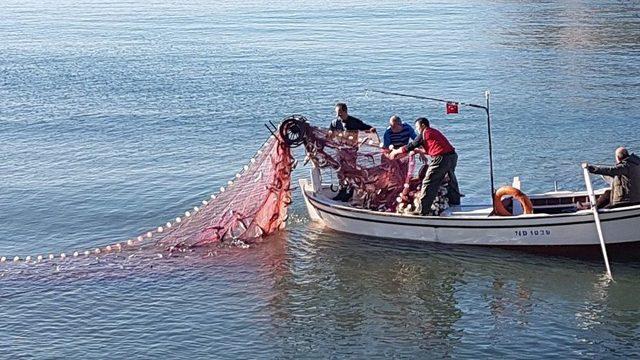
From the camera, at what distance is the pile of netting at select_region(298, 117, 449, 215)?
61.4ft

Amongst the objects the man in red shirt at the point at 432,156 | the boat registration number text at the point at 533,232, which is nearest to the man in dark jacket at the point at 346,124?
the man in red shirt at the point at 432,156

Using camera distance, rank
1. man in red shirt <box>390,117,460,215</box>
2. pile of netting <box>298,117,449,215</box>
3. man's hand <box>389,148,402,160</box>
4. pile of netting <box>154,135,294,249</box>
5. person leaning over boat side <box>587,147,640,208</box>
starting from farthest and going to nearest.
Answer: pile of netting <box>154,135,294,249</box>, pile of netting <box>298,117,449,215</box>, man's hand <box>389,148,402,160</box>, man in red shirt <box>390,117,460,215</box>, person leaning over boat side <box>587,147,640,208</box>

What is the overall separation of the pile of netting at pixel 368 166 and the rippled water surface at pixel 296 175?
88 centimetres

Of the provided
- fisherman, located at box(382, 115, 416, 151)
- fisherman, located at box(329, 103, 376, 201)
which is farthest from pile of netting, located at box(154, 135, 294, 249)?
fisherman, located at box(382, 115, 416, 151)

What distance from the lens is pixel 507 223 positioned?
57.8ft

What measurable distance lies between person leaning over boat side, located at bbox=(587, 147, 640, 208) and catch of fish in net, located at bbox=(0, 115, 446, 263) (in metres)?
3.59

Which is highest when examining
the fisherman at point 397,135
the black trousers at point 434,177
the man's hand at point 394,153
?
the fisherman at point 397,135

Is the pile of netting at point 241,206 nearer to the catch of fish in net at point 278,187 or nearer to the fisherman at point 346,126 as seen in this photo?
the catch of fish in net at point 278,187

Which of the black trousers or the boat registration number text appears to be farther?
the black trousers

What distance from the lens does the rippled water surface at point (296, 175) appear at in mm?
15461

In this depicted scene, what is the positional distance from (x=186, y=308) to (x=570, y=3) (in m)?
50.1

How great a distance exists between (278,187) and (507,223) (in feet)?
14.6

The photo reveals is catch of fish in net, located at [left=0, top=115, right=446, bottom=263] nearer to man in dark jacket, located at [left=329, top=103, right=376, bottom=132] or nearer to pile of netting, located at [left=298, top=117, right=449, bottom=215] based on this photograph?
pile of netting, located at [left=298, top=117, right=449, bottom=215]

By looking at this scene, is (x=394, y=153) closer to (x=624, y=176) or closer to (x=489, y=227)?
(x=489, y=227)
